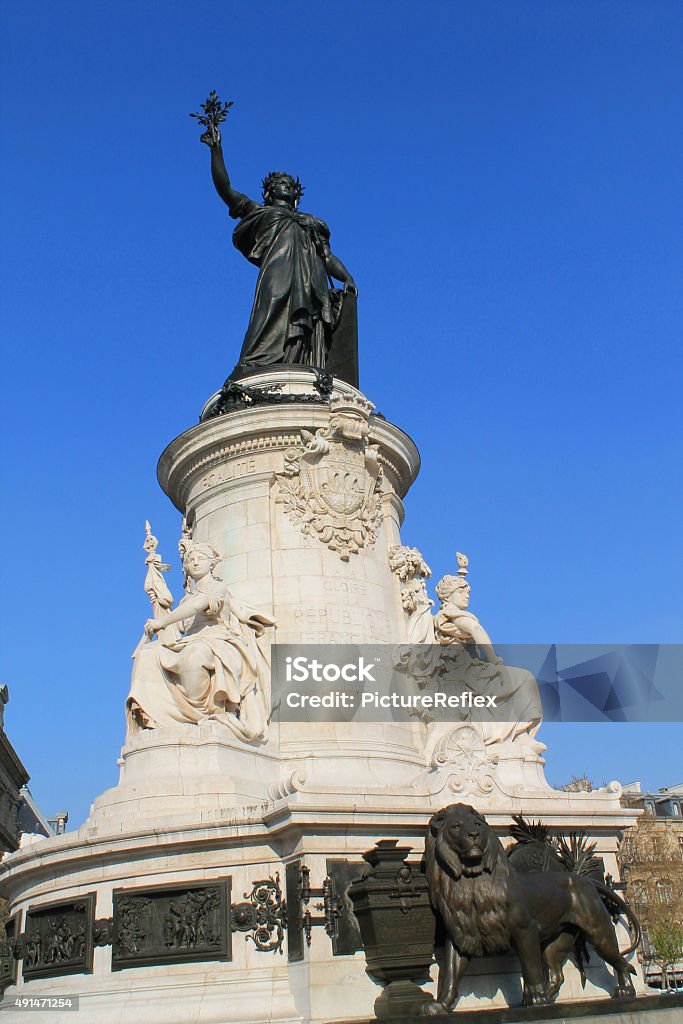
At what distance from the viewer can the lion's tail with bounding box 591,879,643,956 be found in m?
10.7

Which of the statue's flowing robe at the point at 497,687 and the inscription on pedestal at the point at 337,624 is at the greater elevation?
the inscription on pedestal at the point at 337,624

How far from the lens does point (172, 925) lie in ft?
34.5

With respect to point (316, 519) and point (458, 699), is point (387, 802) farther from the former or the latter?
point (316, 519)

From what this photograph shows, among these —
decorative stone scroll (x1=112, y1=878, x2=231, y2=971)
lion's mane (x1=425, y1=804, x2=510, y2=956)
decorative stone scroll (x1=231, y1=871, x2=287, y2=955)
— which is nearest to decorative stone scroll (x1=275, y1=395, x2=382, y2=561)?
decorative stone scroll (x1=231, y1=871, x2=287, y2=955)

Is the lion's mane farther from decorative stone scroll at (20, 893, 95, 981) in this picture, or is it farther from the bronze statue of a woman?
the bronze statue of a woman

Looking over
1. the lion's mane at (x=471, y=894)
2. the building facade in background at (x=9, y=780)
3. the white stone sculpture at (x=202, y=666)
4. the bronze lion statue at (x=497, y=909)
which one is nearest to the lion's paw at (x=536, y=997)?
the bronze lion statue at (x=497, y=909)

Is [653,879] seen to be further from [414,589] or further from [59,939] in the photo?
[59,939]

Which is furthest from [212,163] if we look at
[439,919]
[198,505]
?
[439,919]

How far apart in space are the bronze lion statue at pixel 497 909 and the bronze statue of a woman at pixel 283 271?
33.8 feet

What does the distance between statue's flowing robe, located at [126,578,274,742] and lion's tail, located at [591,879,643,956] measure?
4767mm

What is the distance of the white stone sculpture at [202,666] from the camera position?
1257cm

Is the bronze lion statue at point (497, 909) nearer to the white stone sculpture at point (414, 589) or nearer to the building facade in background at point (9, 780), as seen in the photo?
the white stone sculpture at point (414, 589)

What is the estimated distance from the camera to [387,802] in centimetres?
1102

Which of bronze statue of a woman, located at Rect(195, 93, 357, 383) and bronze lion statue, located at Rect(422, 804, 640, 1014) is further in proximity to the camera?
bronze statue of a woman, located at Rect(195, 93, 357, 383)
